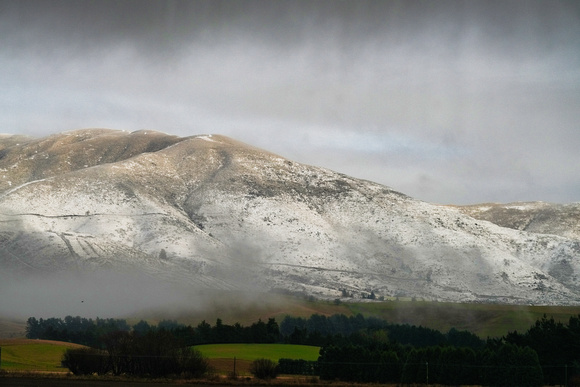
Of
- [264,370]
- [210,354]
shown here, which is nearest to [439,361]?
[264,370]

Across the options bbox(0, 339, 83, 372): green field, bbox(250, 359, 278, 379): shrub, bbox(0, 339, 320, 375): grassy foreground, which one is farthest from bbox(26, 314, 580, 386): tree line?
bbox(0, 339, 83, 372): green field

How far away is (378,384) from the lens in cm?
7556

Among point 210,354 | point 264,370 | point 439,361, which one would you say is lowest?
point 210,354

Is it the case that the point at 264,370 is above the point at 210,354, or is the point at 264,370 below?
above

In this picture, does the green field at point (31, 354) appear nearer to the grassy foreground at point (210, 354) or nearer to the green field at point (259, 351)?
A: the grassy foreground at point (210, 354)

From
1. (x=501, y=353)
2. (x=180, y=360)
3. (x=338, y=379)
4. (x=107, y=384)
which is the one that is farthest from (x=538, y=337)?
(x=107, y=384)

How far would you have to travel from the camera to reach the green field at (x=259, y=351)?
420ft

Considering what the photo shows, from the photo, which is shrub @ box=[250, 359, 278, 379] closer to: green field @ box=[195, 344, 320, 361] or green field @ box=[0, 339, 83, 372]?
green field @ box=[0, 339, 83, 372]

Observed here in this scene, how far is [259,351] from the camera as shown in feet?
452

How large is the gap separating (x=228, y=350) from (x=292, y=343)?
2704 centimetres

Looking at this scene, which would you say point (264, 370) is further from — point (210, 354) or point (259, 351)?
point (259, 351)

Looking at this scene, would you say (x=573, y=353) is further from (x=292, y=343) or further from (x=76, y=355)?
(x=292, y=343)

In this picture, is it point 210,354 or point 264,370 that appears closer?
point 264,370

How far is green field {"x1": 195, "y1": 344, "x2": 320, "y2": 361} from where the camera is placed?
128 m
